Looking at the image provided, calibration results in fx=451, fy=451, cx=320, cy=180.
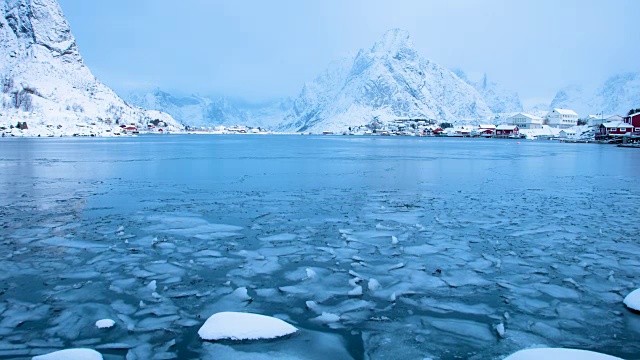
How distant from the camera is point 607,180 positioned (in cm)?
2847

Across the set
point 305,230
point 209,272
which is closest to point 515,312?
point 209,272

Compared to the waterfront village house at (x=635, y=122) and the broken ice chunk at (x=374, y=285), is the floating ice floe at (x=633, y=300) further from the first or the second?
the waterfront village house at (x=635, y=122)

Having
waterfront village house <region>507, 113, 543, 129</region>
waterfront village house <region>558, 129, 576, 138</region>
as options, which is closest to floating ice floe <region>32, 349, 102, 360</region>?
waterfront village house <region>558, 129, 576, 138</region>

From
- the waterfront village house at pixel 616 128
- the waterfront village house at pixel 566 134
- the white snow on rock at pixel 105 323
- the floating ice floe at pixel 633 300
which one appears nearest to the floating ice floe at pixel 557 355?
the floating ice floe at pixel 633 300

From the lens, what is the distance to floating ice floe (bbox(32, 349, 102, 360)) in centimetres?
577

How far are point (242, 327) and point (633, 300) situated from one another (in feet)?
21.9

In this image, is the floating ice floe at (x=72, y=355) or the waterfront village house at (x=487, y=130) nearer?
the floating ice floe at (x=72, y=355)

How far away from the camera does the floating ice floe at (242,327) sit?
6.63 meters

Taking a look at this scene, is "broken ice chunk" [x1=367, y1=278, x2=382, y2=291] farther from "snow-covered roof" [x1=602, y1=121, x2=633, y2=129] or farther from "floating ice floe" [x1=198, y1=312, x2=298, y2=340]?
"snow-covered roof" [x1=602, y1=121, x2=633, y2=129]

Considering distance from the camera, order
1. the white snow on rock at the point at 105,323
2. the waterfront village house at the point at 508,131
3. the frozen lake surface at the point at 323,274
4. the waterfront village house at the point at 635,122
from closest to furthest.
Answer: the frozen lake surface at the point at 323,274 → the white snow on rock at the point at 105,323 → the waterfront village house at the point at 635,122 → the waterfront village house at the point at 508,131

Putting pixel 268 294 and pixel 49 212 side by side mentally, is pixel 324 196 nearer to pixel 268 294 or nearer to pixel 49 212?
pixel 49 212

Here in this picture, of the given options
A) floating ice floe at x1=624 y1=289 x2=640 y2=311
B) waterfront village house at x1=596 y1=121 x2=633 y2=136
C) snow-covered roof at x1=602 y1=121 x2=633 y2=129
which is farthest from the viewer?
waterfront village house at x1=596 y1=121 x2=633 y2=136

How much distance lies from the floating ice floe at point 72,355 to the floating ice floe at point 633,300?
8391 mm

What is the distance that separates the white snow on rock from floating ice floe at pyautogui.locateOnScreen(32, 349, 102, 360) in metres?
1.03
